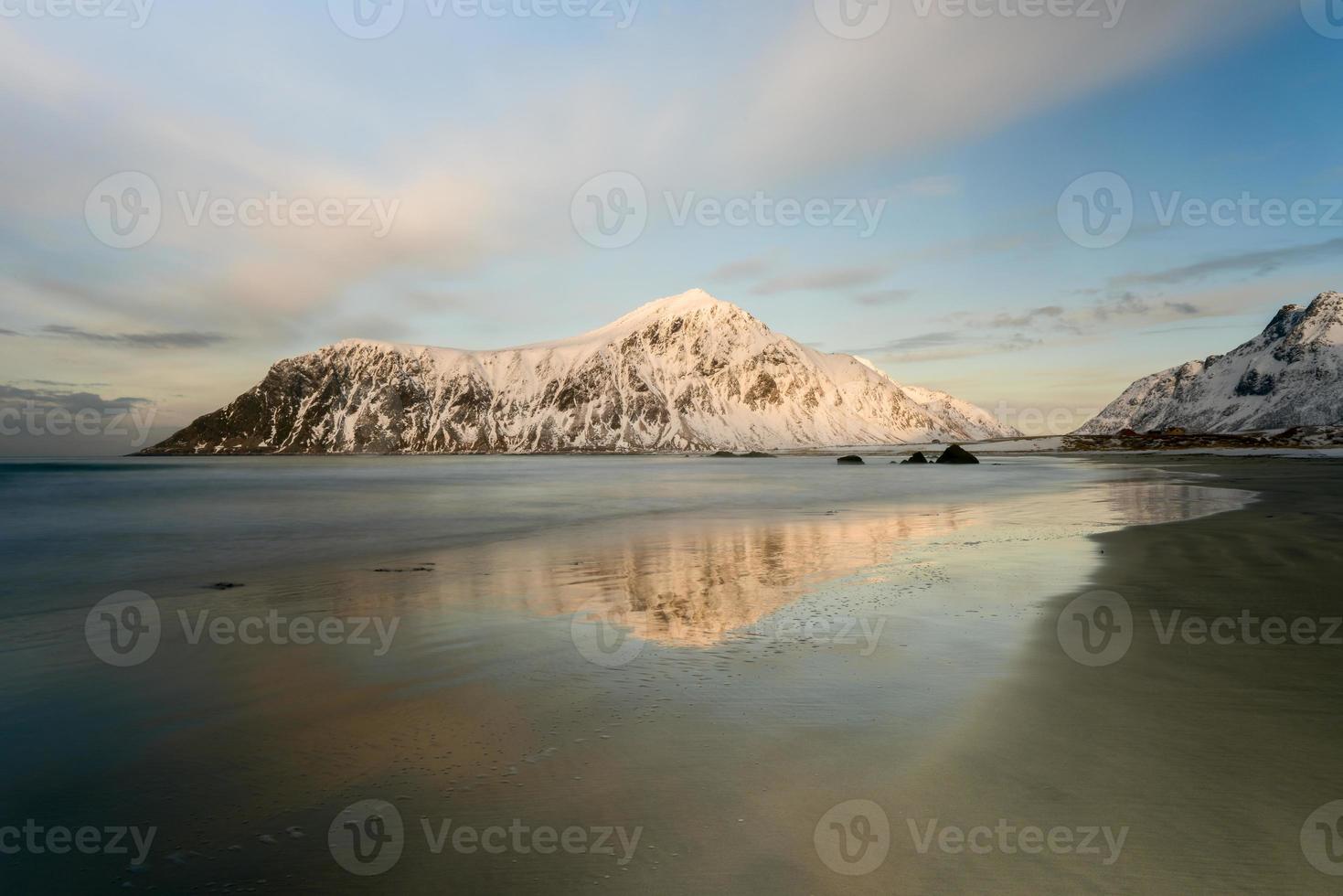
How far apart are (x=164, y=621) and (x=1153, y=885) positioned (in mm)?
14688

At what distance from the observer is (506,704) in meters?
7.91

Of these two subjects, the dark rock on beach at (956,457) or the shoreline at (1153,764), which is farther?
the dark rock on beach at (956,457)

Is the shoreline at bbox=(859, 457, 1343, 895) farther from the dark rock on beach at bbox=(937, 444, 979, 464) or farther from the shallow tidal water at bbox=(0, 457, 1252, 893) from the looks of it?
the dark rock on beach at bbox=(937, 444, 979, 464)

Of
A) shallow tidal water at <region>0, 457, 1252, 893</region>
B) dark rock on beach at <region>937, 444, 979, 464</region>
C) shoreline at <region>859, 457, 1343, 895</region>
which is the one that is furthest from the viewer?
dark rock on beach at <region>937, 444, 979, 464</region>

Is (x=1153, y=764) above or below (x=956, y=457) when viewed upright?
below

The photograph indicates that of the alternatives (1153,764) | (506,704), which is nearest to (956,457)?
(1153,764)

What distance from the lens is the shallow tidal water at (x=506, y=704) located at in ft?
16.4

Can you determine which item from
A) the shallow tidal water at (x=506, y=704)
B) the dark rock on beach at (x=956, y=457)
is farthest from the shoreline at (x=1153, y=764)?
the dark rock on beach at (x=956, y=457)

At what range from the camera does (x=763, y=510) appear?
1394 inches

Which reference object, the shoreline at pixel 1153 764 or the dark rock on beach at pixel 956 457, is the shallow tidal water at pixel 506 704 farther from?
the dark rock on beach at pixel 956 457

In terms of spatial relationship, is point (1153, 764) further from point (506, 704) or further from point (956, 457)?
point (956, 457)

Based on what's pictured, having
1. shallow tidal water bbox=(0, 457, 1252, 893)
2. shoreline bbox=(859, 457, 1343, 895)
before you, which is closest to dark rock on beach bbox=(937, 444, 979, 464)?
shallow tidal water bbox=(0, 457, 1252, 893)

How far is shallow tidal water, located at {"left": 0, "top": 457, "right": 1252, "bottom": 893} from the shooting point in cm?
499

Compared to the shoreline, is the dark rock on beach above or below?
above
